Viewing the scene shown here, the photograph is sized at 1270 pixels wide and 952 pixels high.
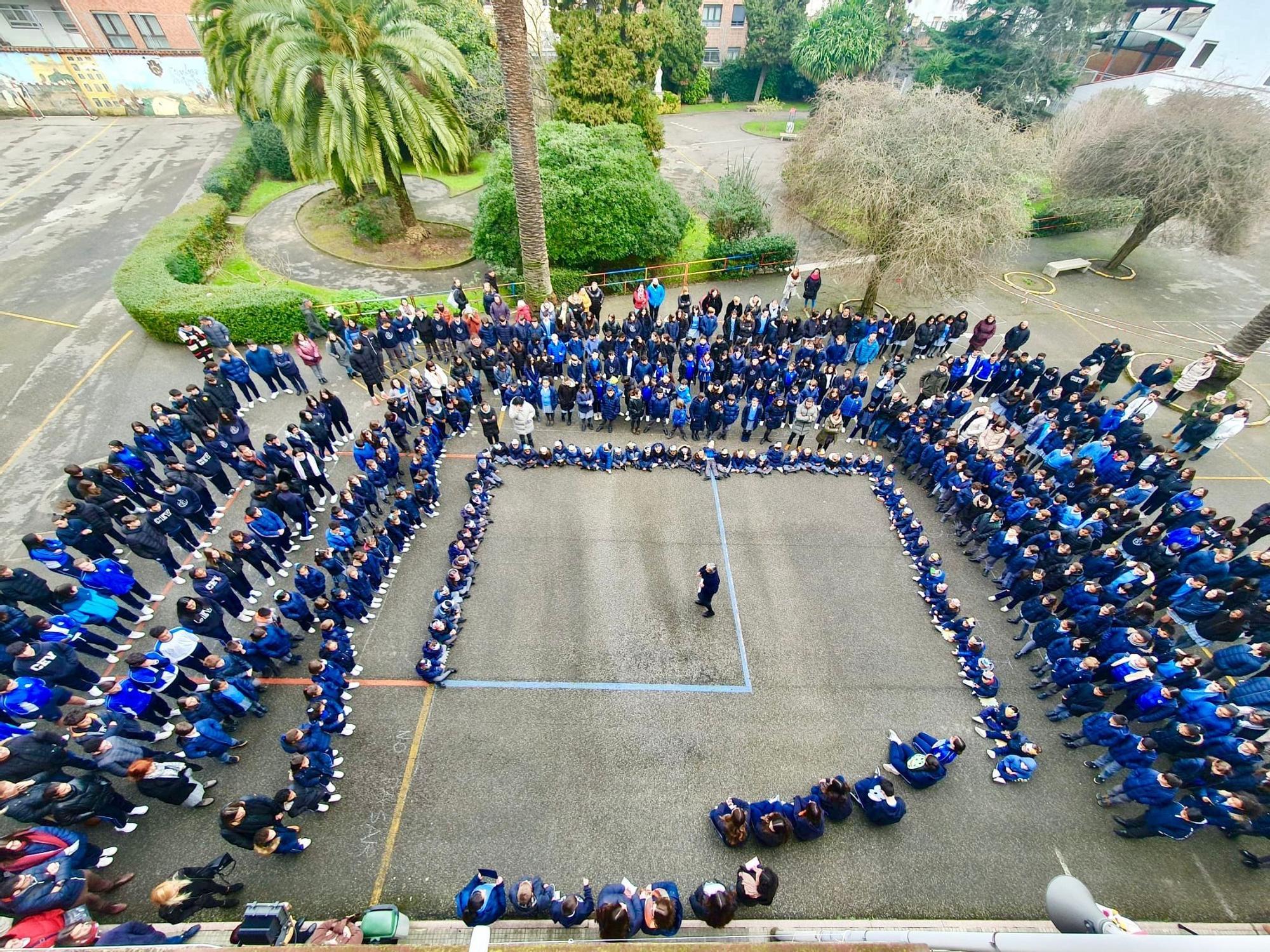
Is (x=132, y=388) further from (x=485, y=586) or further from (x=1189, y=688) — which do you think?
(x=1189, y=688)

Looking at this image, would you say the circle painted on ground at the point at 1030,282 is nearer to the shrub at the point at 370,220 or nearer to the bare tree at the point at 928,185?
the bare tree at the point at 928,185

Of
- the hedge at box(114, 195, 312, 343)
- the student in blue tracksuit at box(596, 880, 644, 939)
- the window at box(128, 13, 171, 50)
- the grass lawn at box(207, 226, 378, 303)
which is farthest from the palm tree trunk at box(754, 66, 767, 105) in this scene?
the student in blue tracksuit at box(596, 880, 644, 939)

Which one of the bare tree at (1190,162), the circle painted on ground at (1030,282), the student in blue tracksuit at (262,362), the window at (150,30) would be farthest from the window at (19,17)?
the bare tree at (1190,162)

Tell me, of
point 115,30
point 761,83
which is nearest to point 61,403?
point 115,30

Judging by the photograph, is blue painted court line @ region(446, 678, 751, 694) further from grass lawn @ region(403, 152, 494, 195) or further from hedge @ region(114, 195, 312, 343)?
grass lawn @ region(403, 152, 494, 195)

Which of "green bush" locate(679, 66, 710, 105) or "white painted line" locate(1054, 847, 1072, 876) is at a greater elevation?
"white painted line" locate(1054, 847, 1072, 876)

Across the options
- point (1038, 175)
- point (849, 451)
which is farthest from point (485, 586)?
point (1038, 175)

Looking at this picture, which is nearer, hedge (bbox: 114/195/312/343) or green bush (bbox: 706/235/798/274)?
hedge (bbox: 114/195/312/343)
